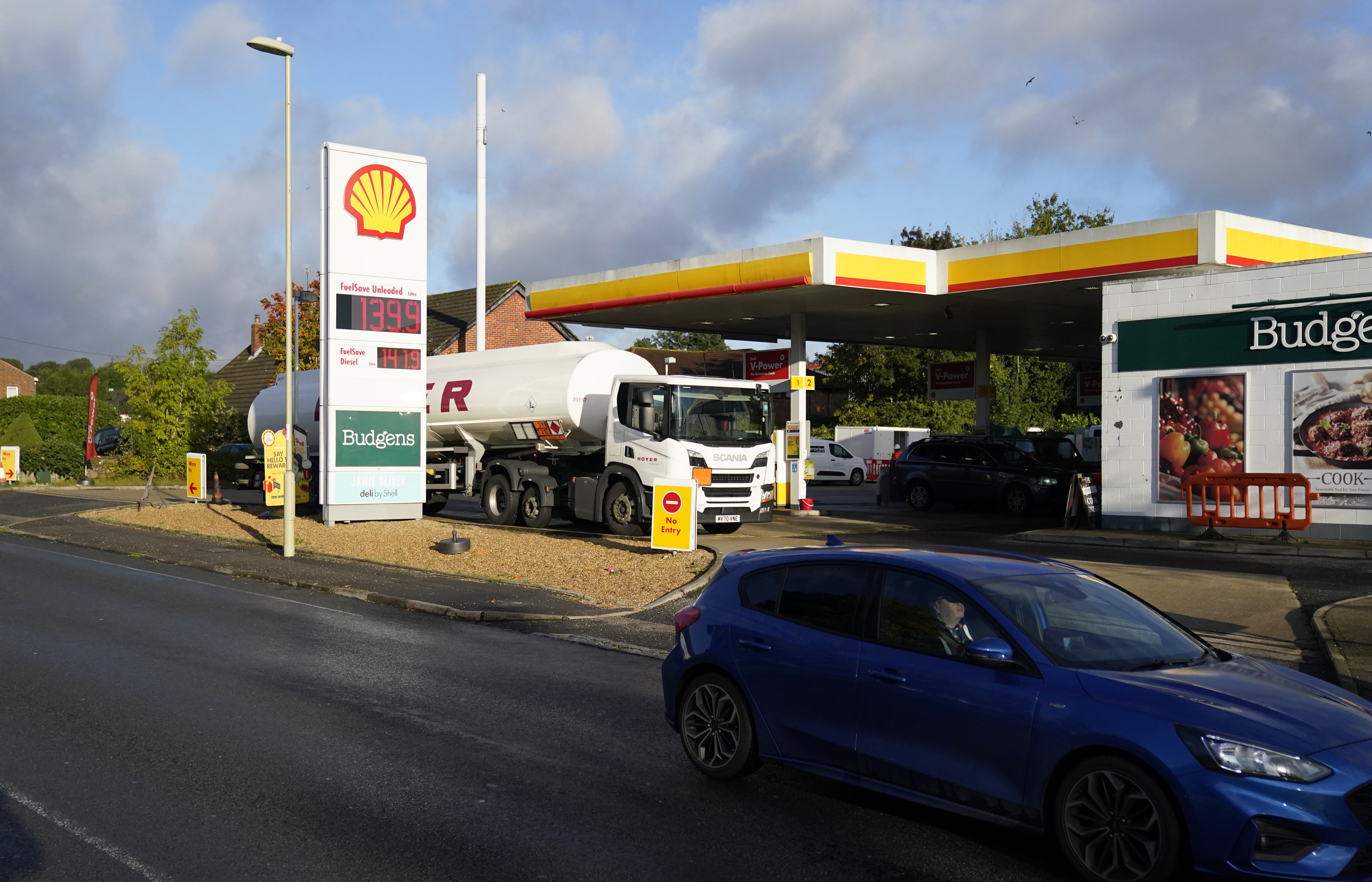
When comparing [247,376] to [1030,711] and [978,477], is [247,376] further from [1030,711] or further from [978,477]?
[1030,711]

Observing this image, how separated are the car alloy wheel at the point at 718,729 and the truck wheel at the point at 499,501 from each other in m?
17.6

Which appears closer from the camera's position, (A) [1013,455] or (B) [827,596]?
(B) [827,596]

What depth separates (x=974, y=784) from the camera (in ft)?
17.3

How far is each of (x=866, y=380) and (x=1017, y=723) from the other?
55.8 m

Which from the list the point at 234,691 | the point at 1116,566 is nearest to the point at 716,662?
the point at 234,691

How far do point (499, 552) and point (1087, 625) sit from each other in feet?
46.3

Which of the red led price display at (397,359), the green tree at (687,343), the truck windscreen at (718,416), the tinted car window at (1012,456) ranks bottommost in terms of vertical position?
the tinted car window at (1012,456)

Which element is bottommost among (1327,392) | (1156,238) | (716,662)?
(716,662)

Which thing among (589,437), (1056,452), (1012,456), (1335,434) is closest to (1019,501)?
(1012,456)

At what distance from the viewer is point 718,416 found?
21.0 metres

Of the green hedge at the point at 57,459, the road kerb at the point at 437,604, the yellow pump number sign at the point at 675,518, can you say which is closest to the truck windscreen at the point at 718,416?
the road kerb at the point at 437,604

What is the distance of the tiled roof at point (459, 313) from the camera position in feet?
156

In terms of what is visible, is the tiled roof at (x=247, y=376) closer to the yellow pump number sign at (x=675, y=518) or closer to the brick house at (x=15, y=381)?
the yellow pump number sign at (x=675, y=518)

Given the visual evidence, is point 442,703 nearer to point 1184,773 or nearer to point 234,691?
point 234,691
